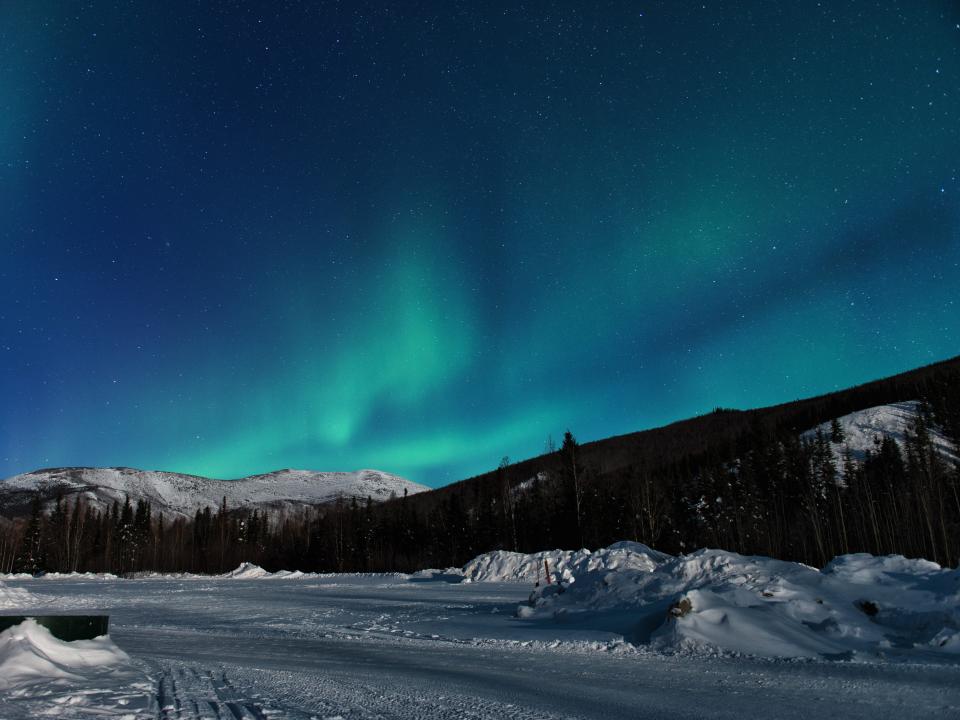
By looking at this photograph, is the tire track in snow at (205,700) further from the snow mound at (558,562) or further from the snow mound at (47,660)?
the snow mound at (558,562)

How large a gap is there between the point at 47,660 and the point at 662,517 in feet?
198

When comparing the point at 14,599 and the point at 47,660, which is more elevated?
the point at 47,660

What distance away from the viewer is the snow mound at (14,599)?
91.7 ft

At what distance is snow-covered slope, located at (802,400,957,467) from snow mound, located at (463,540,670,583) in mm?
82564

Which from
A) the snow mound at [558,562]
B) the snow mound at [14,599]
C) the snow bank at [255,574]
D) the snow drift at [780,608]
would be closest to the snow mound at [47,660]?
the snow drift at [780,608]

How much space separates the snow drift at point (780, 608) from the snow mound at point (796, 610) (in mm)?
18

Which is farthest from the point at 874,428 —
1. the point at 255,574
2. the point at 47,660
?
the point at 47,660

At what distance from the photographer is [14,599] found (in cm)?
2919

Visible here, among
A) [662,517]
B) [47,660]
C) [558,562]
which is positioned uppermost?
[662,517]

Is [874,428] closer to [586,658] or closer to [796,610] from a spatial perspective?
[796,610]

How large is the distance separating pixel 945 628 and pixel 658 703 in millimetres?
6095

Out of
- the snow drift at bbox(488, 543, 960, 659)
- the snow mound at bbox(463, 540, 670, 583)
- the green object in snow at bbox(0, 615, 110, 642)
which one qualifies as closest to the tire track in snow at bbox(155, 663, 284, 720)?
the green object in snow at bbox(0, 615, 110, 642)

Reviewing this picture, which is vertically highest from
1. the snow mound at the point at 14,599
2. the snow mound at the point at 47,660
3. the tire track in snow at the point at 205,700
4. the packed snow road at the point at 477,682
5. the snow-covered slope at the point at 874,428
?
the snow-covered slope at the point at 874,428

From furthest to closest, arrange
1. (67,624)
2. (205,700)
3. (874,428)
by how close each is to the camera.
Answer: (874,428) → (67,624) → (205,700)
